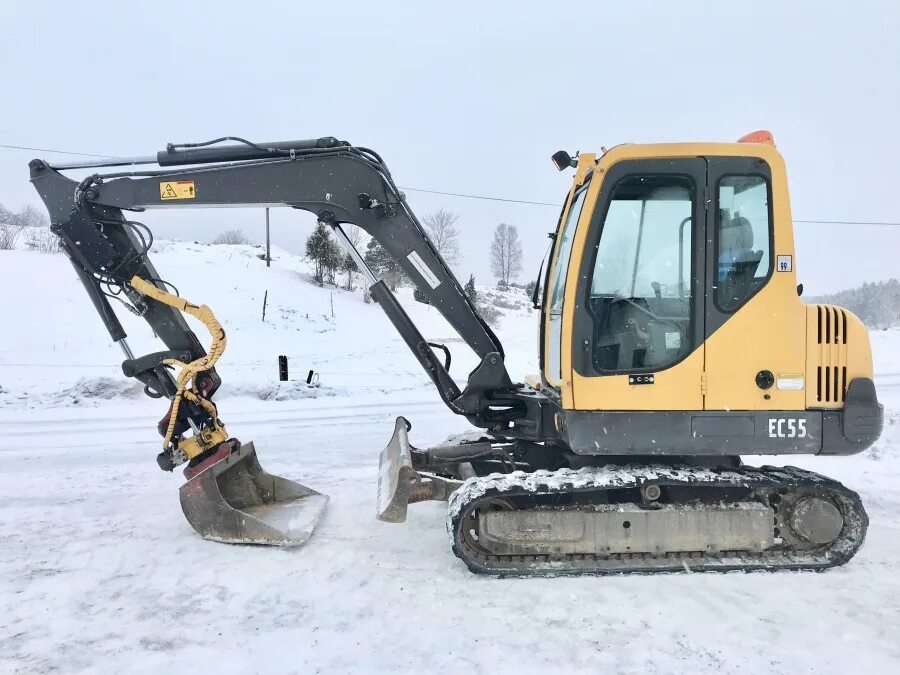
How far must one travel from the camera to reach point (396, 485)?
436 centimetres

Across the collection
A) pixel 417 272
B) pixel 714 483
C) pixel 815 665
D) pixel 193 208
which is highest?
pixel 193 208

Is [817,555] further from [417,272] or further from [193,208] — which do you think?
[193,208]

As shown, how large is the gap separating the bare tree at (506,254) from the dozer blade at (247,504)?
61750 mm

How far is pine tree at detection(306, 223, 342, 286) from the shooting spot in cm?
3145

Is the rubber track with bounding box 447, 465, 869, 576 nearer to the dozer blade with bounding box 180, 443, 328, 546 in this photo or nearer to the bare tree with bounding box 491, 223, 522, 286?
the dozer blade with bounding box 180, 443, 328, 546

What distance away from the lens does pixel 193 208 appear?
16.8ft

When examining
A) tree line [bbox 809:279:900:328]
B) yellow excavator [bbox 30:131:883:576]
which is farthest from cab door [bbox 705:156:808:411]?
tree line [bbox 809:279:900:328]

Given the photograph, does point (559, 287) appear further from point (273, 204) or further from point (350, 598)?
point (350, 598)

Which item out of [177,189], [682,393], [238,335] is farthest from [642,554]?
[238,335]

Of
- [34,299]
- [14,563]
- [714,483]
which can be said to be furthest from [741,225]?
[34,299]

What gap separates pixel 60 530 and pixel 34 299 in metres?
18.9

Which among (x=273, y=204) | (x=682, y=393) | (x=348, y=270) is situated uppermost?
(x=348, y=270)

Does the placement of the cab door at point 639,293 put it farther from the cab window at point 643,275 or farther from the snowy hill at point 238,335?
the snowy hill at point 238,335

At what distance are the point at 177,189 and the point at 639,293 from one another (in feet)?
12.1
